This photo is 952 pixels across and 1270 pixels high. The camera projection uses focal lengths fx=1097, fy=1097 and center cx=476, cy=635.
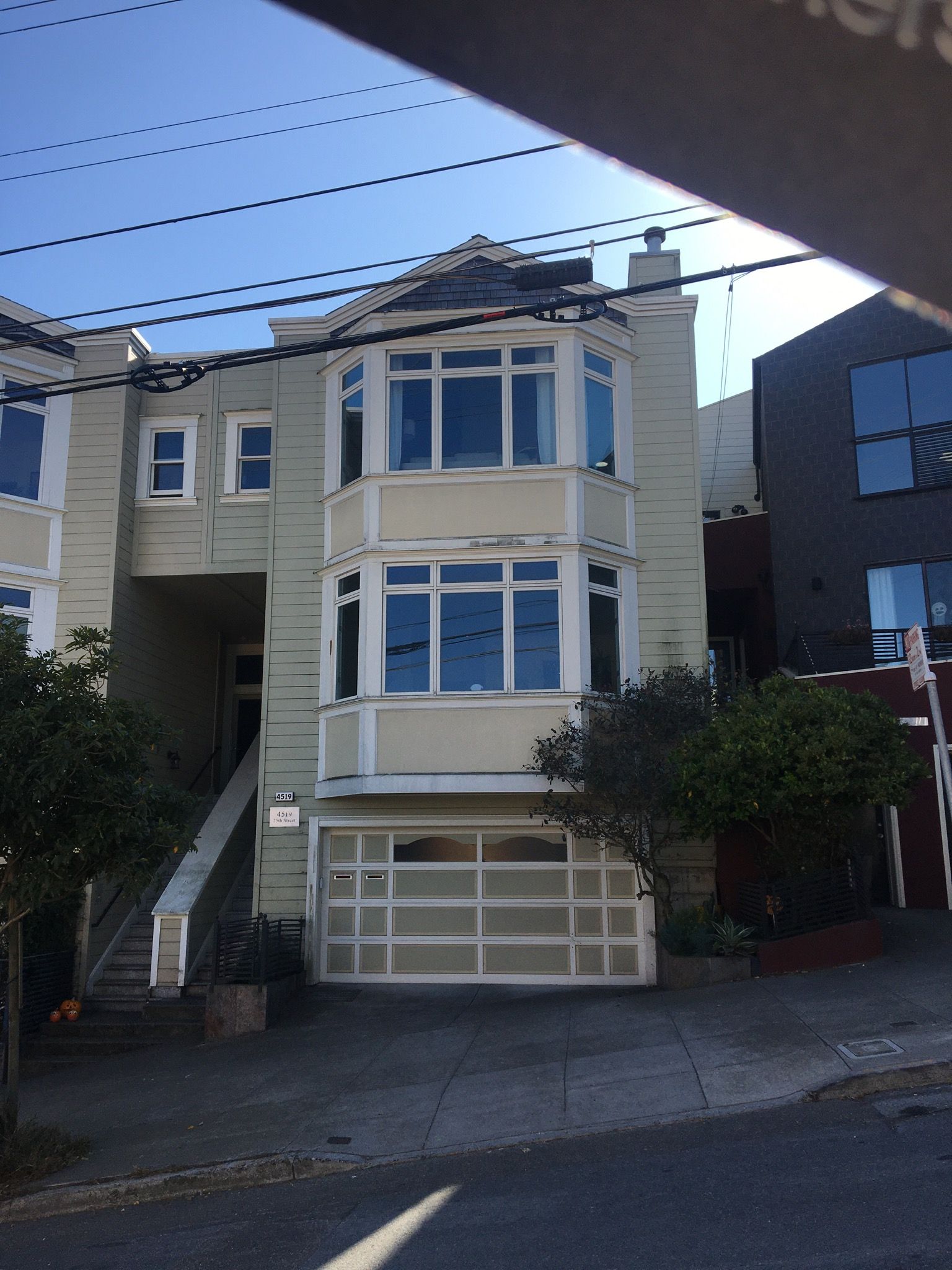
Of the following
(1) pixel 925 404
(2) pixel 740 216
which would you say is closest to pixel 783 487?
(1) pixel 925 404

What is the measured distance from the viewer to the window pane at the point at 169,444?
16.9m

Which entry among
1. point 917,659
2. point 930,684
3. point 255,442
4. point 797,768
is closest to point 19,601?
point 255,442

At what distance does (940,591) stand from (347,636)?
951cm

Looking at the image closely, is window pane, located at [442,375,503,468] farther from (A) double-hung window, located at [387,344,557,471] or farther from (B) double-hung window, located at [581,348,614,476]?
(B) double-hung window, located at [581,348,614,476]

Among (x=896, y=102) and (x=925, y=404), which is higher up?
(x=925, y=404)

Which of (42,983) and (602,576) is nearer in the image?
(42,983)

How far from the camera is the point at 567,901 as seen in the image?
14.2m

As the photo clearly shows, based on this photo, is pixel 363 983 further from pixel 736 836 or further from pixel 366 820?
pixel 736 836

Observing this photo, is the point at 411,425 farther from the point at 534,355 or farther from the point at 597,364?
the point at 597,364

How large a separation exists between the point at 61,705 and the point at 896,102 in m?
8.21

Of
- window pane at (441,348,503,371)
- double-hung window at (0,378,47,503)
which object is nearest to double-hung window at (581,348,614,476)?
window pane at (441,348,503,371)

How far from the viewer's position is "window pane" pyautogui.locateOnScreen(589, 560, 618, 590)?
14.5 metres

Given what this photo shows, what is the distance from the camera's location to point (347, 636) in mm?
14867

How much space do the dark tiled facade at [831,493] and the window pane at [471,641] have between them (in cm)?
657
